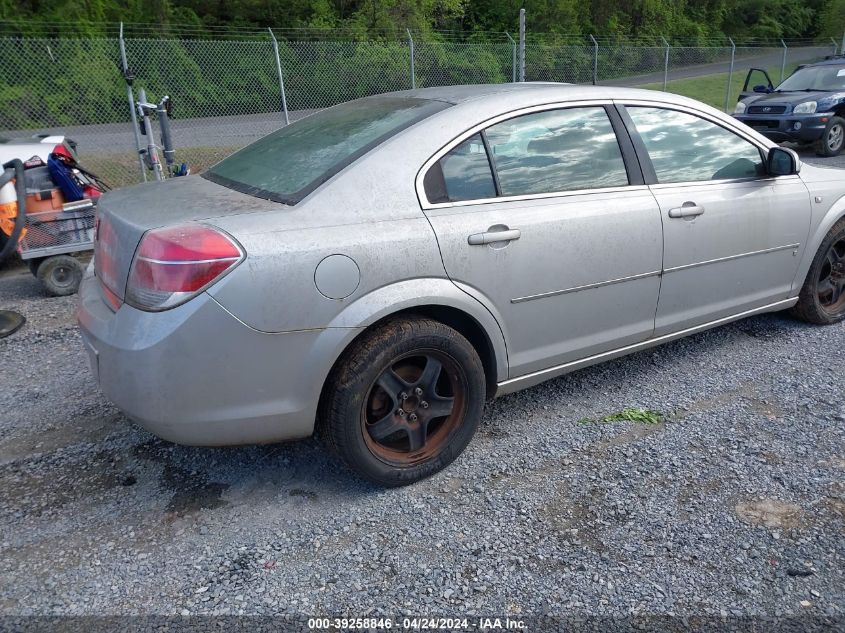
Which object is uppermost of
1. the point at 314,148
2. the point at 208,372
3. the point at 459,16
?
the point at 459,16

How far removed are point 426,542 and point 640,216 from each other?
1.95m

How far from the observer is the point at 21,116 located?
13734 mm

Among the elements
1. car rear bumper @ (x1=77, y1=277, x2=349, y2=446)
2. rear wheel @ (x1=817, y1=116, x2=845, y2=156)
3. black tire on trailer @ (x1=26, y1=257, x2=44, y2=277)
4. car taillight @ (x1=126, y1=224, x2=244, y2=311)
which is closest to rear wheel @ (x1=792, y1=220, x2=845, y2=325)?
car rear bumper @ (x1=77, y1=277, x2=349, y2=446)

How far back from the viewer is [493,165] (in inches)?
126

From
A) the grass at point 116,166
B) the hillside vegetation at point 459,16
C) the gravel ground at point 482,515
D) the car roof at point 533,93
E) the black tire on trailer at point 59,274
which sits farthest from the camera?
the hillside vegetation at point 459,16

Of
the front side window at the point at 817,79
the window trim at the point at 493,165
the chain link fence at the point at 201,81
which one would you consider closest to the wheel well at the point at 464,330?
the window trim at the point at 493,165

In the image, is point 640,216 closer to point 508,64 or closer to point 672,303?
point 672,303

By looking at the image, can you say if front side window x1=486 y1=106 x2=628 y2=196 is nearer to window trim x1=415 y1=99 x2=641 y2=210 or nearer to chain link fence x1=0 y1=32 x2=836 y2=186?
window trim x1=415 y1=99 x2=641 y2=210

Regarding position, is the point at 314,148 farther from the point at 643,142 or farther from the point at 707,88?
the point at 707,88

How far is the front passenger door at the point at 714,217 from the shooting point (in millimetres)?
3707

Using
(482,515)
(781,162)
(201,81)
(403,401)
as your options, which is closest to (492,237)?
(403,401)

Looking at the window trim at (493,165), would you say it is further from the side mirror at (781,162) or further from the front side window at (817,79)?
the front side window at (817,79)

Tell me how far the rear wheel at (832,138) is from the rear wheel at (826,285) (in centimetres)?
925

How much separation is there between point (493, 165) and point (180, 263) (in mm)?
1476
